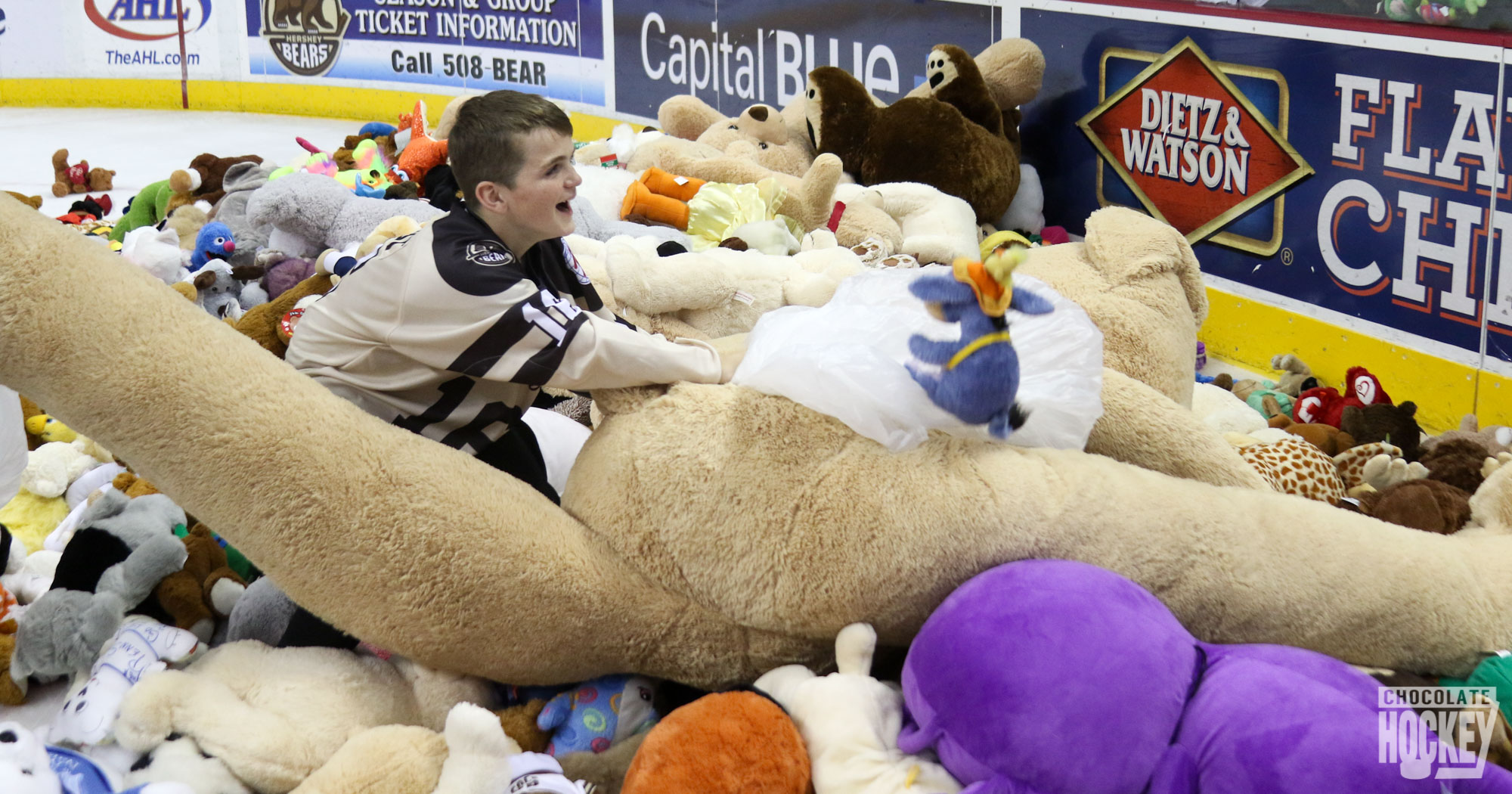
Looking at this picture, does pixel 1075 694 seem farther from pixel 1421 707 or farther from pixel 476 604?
pixel 476 604

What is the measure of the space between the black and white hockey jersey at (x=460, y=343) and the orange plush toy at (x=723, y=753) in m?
0.54

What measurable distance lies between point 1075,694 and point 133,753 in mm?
1330

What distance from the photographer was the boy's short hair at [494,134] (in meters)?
2.06

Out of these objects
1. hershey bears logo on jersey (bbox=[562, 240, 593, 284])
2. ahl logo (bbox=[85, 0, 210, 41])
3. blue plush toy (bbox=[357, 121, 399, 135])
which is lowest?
blue plush toy (bbox=[357, 121, 399, 135])

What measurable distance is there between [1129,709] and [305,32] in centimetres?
954

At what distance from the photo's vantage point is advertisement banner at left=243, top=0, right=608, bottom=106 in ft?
25.6

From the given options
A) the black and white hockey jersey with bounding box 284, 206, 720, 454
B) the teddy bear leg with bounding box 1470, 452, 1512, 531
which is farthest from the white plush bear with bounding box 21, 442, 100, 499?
the teddy bear leg with bounding box 1470, 452, 1512, 531

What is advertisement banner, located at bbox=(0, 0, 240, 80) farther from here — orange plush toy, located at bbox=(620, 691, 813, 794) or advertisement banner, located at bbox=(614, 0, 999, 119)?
orange plush toy, located at bbox=(620, 691, 813, 794)

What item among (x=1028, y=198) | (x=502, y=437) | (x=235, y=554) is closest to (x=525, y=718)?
(x=502, y=437)

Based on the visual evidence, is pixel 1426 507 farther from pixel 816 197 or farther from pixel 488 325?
pixel 816 197

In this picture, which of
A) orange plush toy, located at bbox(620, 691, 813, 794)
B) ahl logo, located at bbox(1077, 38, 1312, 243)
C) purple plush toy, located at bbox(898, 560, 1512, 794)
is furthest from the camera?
ahl logo, located at bbox(1077, 38, 1312, 243)

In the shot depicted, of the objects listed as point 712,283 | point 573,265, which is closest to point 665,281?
point 712,283

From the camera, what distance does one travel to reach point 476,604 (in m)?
1.78

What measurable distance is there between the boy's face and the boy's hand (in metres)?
0.33
